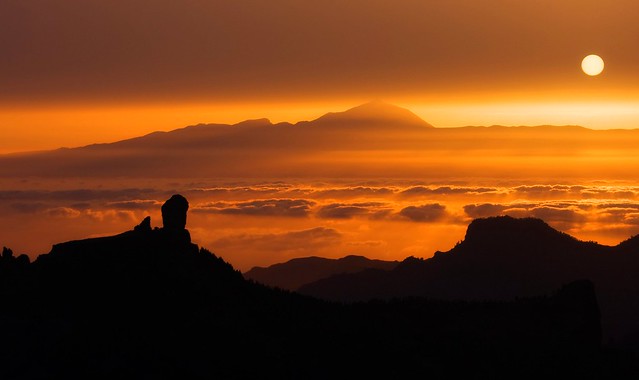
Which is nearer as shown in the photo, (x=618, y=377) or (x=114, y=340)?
(x=114, y=340)

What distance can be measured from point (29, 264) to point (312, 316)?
40024 millimetres

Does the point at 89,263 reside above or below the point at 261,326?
above

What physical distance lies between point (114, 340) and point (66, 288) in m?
10.7

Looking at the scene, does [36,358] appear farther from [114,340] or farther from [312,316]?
[312,316]

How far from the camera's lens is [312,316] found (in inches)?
6358

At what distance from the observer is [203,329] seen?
457 ft

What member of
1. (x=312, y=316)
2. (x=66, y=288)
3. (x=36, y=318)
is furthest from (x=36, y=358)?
(x=312, y=316)

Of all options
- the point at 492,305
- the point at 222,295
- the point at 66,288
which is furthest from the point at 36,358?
the point at 492,305

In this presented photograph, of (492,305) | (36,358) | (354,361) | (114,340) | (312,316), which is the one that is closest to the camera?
(36,358)

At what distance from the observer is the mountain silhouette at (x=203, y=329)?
124 meters

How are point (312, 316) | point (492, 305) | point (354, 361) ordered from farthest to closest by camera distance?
1. point (492, 305)
2. point (312, 316)
3. point (354, 361)

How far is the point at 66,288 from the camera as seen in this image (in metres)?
135

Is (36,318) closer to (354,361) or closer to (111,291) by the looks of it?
(111,291)

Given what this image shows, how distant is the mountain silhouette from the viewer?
123812mm
